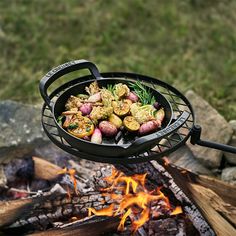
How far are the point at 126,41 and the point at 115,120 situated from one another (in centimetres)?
324

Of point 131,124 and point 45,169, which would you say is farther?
point 45,169

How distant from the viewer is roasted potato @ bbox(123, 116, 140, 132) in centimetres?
246

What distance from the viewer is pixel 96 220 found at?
2.83 meters

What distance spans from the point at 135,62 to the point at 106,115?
280 centimetres

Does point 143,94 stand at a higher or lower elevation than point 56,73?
lower

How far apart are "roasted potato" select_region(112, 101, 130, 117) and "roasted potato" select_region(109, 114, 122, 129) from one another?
1.2 inches

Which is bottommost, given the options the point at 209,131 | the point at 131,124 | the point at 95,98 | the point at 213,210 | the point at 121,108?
the point at 213,210

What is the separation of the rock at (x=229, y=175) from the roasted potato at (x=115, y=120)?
1.31m

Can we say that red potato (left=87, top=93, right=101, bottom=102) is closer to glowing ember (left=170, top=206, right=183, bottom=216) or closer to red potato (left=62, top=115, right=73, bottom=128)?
red potato (left=62, top=115, right=73, bottom=128)

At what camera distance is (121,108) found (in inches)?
102

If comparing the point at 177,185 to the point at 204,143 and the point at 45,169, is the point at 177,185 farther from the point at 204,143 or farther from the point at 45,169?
the point at 45,169

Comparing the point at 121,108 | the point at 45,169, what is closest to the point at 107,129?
the point at 121,108

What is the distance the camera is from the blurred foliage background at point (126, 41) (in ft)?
16.3

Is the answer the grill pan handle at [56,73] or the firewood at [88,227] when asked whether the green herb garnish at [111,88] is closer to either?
the grill pan handle at [56,73]
